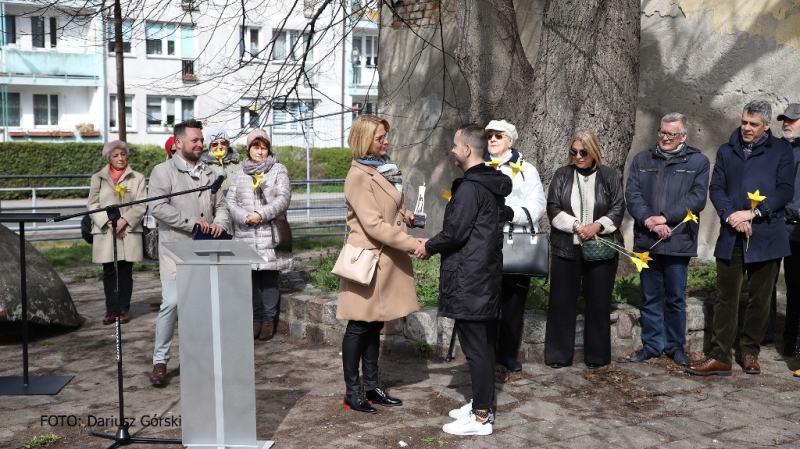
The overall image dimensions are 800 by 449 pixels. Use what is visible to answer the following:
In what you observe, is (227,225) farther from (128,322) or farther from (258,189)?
(128,322)

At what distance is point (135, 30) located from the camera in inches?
349

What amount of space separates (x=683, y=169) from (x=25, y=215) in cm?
490

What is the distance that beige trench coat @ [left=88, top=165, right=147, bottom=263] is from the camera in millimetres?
8621

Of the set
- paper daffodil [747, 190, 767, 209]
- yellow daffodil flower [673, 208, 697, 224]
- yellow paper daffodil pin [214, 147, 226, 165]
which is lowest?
yellow daffodil flower [673, 208, 697, 224]

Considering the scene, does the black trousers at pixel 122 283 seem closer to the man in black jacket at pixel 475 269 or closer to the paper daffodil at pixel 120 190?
the paper daffodil at pixel 120 190

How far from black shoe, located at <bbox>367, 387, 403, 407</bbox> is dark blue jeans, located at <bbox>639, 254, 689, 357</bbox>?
2.33 meters

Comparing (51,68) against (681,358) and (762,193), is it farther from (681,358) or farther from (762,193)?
(762,193)

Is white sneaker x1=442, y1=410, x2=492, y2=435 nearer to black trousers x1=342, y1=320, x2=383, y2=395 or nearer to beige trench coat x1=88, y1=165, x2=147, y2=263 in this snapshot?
black trousers x1=342, y1=320, x2=383, y2=395

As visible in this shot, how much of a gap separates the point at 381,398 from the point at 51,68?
34185 millimetres

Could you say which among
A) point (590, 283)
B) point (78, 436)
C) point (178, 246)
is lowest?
point (78, 436)

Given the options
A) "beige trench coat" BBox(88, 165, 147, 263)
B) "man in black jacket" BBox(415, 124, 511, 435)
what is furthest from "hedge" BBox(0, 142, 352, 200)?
"man in black jacket" BBox(415, 124, 511, 435)

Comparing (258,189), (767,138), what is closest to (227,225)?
(258,189)

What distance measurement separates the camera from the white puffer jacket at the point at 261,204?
304 inches

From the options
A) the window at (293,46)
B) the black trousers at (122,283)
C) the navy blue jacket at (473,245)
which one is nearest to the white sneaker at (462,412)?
the navy blue jacket at (473,245)
